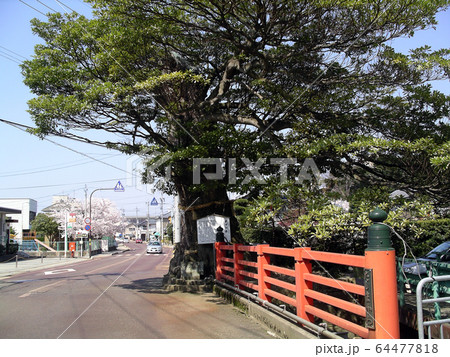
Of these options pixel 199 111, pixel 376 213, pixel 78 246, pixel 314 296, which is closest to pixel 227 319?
pixel 314 296

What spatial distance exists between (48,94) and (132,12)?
3457 millimetres

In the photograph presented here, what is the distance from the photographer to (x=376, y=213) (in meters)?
4.18

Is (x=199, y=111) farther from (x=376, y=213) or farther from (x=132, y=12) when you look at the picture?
(x=376, y=213)

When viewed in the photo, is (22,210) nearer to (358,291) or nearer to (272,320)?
(272,320)

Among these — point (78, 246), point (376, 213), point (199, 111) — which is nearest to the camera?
point (376, 213)

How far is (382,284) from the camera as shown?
402 cm

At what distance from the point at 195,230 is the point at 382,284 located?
334 inches

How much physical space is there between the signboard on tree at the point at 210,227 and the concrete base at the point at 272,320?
2632 mm

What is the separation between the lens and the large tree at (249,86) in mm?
7793

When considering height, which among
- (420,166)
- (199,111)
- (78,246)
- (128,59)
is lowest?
(78,246)

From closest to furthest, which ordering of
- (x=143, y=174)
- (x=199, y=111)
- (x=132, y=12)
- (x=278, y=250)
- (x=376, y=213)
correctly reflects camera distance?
(x=376, y=213)
(x=278, y=250)
(x=132, y=12)
(x=199, y=111)
(x=143, y=174)

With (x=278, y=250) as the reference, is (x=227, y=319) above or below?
below

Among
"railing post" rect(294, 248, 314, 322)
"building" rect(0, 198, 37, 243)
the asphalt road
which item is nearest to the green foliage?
"building" rect(0, 198, 37, 243)
